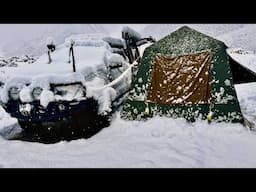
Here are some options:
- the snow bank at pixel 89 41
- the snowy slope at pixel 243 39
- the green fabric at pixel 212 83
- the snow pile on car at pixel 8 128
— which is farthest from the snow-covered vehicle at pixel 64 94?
the snowy slope at pixel 243 39

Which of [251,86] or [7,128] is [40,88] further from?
[251,86]

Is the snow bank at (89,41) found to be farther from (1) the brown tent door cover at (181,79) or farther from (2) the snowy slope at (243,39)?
(2) the snowy slope at (243,39)

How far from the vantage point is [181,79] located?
728cm

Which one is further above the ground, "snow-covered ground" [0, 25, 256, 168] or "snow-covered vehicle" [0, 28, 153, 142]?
"snow-covered vehicle" [0, 28, 153, 142]

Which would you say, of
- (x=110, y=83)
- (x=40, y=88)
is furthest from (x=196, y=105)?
(x=40, y=88)

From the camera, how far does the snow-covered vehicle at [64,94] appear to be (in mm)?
6211

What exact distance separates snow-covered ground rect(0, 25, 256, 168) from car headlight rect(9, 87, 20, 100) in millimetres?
902

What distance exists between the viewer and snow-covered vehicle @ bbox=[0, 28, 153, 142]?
6211mm

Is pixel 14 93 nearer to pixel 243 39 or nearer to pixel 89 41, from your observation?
pixel 89 41

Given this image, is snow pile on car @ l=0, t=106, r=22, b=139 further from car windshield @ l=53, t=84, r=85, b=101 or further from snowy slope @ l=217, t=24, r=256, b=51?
snowy slope @ l=217, t=24, r=256, b=51

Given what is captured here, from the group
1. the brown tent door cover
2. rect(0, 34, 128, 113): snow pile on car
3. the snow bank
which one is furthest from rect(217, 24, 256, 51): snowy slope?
rect(0, 34, 128, 113): snow pile on car

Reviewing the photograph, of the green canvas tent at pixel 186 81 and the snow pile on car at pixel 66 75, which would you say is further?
the green canvas tent at pixel 186 81

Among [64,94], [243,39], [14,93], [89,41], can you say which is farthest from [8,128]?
[243,39]

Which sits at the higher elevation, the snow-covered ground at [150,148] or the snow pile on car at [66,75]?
the snow pile on car at [66,75]
